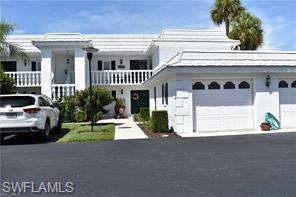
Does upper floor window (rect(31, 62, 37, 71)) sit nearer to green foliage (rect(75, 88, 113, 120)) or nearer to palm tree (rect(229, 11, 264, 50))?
green foliage (rect(75, 88, 113, 120))

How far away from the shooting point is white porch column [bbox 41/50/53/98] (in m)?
28.4

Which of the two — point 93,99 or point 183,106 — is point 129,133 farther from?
point 93,99

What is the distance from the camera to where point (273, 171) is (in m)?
8.33

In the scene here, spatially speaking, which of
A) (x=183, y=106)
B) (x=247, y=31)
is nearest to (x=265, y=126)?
(x=183, y=106)

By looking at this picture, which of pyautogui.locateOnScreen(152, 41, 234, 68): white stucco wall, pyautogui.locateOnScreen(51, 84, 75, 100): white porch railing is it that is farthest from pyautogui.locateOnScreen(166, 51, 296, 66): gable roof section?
pyautogui.locateOnScreen(51, 84, 75, 100): white porch railing

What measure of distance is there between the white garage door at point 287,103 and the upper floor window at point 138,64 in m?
16.6

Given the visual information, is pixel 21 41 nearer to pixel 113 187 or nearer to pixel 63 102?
pixel 63 102

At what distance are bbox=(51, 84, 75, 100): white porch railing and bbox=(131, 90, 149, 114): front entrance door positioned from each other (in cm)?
541

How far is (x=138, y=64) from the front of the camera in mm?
33438

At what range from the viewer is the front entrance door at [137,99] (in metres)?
32.4

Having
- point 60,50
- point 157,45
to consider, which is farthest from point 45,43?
point 157,45

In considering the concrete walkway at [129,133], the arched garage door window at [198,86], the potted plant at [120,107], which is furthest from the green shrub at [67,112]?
the arched garage door window at [198,86]

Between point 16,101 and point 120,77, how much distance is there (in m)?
16.9

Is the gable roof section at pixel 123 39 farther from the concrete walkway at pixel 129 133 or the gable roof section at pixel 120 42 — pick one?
the concrete walkway at pixel 129 133
